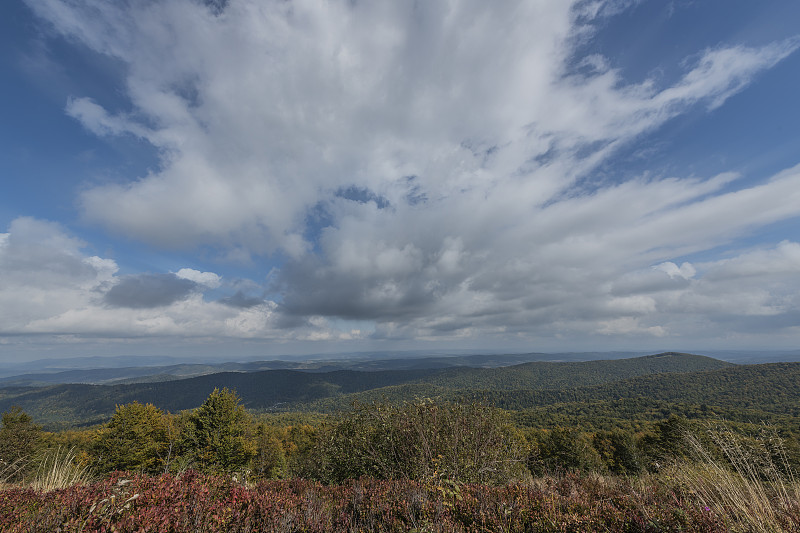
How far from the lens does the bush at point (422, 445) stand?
7812 mm

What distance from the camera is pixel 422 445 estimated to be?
8117 mm

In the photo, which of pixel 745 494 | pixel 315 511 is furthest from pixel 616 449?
pixel 315 511

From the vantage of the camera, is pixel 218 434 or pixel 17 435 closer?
pixel 218 434

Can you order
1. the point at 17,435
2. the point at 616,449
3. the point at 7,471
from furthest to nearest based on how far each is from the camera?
the point at 616,449 → the point at 17,435 → the point at 7,471

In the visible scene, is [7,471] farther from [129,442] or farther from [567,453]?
[567,453]

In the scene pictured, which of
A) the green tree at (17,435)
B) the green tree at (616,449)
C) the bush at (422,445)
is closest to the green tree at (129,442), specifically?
the green tree at (17,435)

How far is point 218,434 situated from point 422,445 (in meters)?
27.3

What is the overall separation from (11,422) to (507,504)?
50.3 metres

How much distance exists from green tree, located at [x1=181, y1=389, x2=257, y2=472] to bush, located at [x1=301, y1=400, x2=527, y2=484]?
2258cm

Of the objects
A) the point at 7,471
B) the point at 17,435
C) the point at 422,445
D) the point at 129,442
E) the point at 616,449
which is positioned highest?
the point at 422,445

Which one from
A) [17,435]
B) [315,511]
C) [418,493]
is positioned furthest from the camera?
[17,435]

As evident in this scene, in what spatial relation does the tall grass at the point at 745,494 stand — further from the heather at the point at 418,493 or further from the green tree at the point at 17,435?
the green tree at the point at 17,435

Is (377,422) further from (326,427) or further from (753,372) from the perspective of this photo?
(753,372)

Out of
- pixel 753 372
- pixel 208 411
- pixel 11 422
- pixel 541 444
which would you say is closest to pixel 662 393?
pixel 753 372
